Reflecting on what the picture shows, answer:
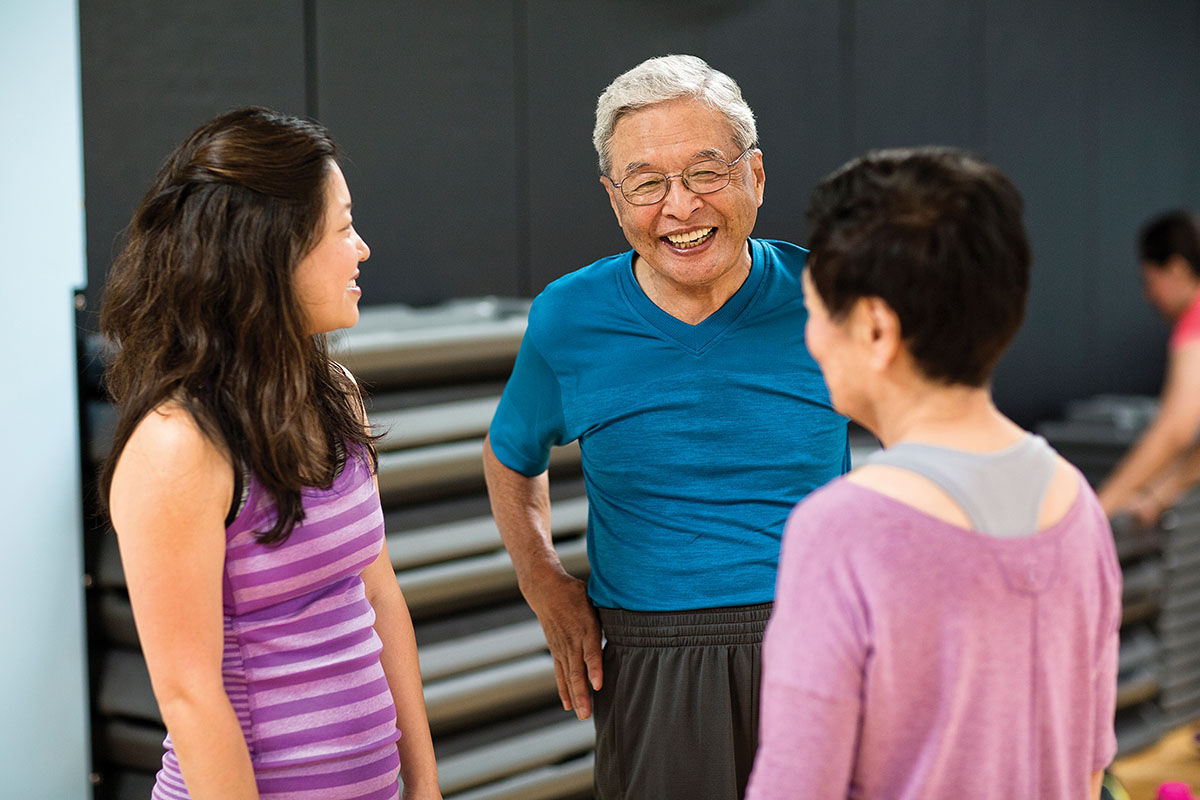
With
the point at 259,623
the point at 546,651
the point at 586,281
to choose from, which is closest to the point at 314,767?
the point at 259,623

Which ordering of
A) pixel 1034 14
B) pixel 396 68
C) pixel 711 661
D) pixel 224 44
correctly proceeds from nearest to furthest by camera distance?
pixel 711 661
pixel 224 44
pixel 396 68
pixel 1034 14

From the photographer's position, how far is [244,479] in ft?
4.17

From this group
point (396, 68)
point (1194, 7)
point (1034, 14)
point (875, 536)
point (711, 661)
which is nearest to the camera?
point (875, 536)

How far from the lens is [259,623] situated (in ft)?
4.33

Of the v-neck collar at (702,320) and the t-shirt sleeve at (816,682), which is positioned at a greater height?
the v-neck collar at (702,320)

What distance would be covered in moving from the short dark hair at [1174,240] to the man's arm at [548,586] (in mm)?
3906

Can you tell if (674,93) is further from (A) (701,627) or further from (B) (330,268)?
(A) (701,627)

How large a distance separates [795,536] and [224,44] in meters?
2.38

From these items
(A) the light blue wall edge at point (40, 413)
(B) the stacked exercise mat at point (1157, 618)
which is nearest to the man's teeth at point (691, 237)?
(A) the light blue wall edge at point (40, 413)

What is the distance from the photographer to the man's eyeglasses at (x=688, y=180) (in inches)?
67.2

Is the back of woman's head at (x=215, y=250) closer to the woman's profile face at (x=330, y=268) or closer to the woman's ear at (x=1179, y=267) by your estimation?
the woman's profile face at (x=330, y=268)

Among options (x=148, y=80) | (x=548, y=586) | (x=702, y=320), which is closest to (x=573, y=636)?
(x=548, y=586)

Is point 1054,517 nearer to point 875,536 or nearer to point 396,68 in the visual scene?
point 875,536

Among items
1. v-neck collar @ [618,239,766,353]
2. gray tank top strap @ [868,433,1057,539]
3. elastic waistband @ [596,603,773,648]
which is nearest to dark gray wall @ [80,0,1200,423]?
v-neck collar @ [618,239,766,353]
